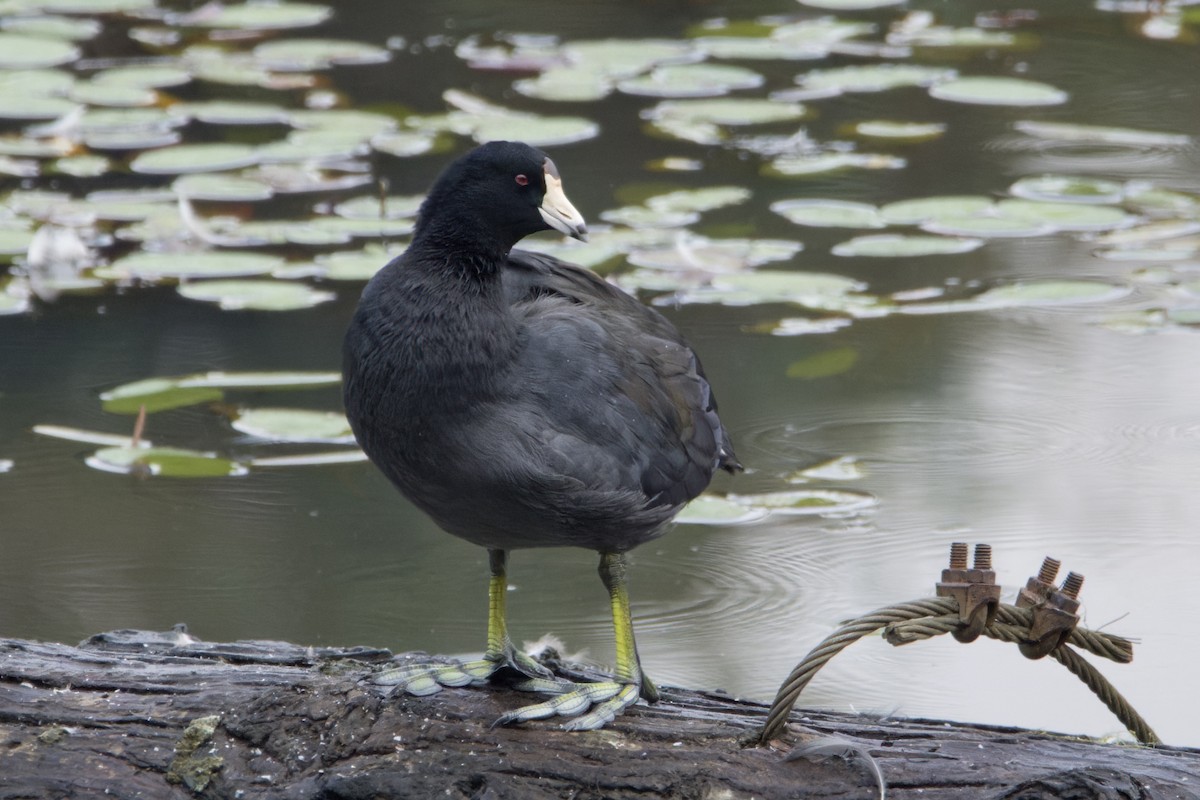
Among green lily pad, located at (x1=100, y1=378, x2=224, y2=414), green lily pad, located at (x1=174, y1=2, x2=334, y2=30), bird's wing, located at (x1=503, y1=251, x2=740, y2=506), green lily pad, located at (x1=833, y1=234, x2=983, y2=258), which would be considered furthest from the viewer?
green lily pad, located at (x1=174, y1=2, x2=334, y2=30)

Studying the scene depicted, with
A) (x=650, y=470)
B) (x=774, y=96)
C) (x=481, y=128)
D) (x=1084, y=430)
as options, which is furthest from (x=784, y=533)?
(x=774, y=96)

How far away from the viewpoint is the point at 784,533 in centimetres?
363

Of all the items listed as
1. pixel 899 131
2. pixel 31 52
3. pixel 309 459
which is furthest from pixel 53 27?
pixel 309 459

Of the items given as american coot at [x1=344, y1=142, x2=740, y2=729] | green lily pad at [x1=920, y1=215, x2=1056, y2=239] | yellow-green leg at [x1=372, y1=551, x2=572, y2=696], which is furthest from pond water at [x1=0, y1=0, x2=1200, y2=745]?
american coot at [x1=344, y1=142, x2=740, y2=729]

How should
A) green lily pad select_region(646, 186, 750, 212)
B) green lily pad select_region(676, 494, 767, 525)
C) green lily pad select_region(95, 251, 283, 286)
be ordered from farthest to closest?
1. green lily pad select_region(646, 186, 750, 212)
2. green lily pad select_region(95, 251, 283, 286)
3. green lily pad select_region(676, 494, 767, 525)

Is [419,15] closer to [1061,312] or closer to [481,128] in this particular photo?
[481,128]

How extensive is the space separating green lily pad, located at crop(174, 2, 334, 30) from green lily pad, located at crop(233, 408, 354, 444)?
3.62 m

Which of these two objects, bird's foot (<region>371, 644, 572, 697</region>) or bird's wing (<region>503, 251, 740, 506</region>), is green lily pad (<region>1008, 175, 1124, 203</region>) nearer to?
bird's wing (<region>503, 251, 740, 506</region>)

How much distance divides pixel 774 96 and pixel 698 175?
1012 millimetres

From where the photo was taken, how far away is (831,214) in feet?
17.2

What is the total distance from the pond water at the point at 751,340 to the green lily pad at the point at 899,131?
2 cm

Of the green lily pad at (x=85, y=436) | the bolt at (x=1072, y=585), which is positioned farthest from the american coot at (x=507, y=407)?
the green lily pad at (x=85, y=436)

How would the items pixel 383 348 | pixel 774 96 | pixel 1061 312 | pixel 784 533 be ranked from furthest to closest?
pixel 774 96
pixel 1061 312
pixel 784 533
pixel 383 348

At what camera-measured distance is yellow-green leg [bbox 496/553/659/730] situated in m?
2.26
